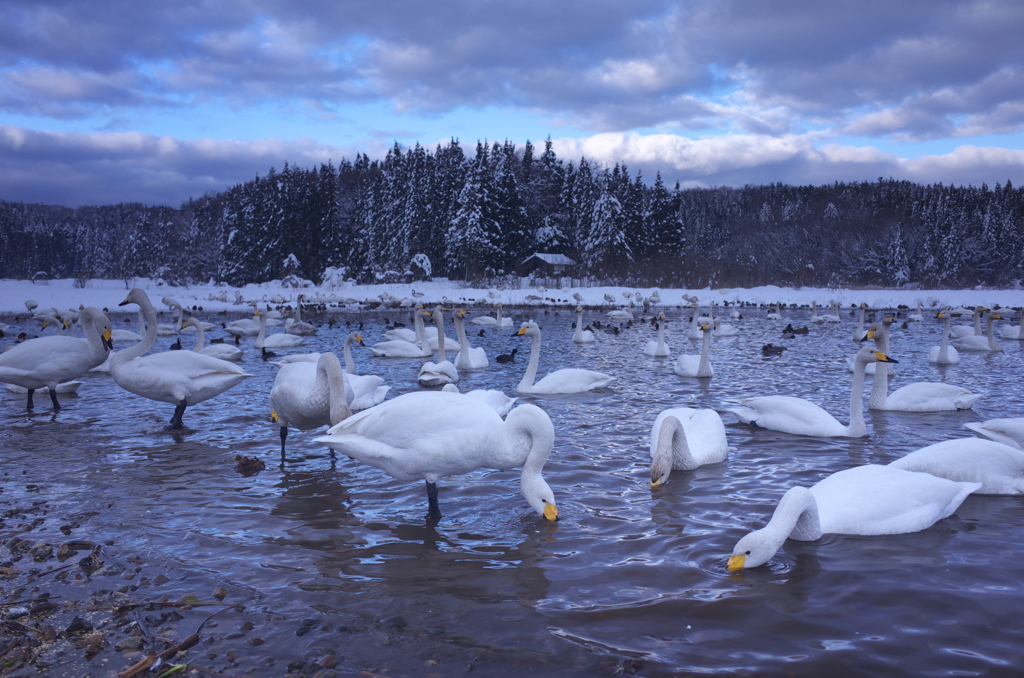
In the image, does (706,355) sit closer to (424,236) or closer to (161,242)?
(424,236)

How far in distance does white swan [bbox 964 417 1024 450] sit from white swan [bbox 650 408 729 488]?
2485mm

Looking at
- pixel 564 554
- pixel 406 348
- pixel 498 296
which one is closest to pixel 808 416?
pixel 564 554

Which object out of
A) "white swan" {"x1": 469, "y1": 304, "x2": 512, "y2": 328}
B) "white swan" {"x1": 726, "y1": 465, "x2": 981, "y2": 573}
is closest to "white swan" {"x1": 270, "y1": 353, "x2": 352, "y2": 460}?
"white swan" {"x1": 726, "y1": 465, "x2": 981, "y2": 573}

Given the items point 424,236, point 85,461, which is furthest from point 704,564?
point 424,236

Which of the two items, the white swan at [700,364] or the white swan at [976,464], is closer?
the white swan at [976,464]

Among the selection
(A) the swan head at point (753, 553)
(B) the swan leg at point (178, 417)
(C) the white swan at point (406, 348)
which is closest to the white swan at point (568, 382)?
(B) the swan leg at point (178, 417)

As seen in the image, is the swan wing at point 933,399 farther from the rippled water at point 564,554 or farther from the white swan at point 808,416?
the white swan at point 808,416

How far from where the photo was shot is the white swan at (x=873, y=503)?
4.85m

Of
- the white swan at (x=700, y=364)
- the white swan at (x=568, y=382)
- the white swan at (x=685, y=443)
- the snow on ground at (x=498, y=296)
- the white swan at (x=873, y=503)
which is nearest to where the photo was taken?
the white swan at (x=873, y=503)

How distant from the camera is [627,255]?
214ft

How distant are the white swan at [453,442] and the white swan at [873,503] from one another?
1.78 m

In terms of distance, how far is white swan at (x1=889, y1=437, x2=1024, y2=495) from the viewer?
590cm

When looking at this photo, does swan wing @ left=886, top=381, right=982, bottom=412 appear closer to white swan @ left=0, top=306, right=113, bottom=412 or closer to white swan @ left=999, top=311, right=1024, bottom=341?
white swan @ left=0, top=306, right=113, bottom=412

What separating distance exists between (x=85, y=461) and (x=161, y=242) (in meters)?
106
